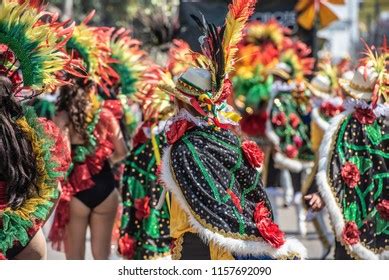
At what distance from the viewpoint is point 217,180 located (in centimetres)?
513

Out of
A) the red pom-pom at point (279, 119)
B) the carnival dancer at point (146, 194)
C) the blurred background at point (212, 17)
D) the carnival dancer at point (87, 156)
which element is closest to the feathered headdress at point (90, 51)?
the carnival dancer at point (87, 156)

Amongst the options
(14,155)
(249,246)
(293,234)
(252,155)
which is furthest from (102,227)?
(293,234)

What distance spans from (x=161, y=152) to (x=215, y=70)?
210cm

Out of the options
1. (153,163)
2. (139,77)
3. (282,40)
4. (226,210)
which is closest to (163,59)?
(139,77)

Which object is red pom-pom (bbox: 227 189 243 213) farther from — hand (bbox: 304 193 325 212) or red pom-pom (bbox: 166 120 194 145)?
hand (bbox: 304 193 325 212)

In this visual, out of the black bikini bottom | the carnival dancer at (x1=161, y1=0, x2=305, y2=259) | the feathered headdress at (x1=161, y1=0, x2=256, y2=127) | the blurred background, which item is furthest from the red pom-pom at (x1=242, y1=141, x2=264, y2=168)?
the black bikini bottom

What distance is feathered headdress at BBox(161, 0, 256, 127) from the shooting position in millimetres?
5375

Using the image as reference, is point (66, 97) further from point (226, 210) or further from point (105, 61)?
point (226, 210)

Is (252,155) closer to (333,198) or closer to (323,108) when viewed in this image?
(333,198)

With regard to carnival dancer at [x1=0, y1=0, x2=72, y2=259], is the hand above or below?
below

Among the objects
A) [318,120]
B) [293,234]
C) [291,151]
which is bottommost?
[293,234]

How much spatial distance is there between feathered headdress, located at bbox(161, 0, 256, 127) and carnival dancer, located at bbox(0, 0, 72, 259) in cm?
70
